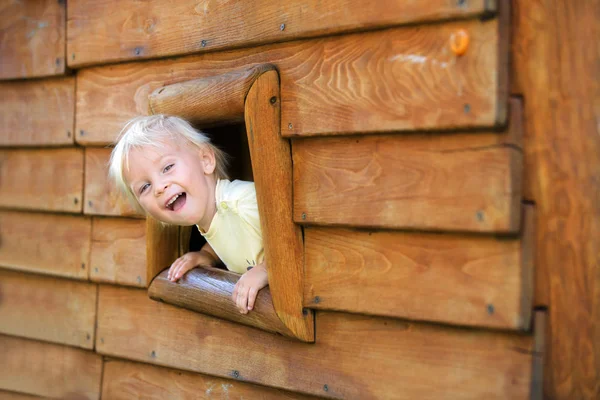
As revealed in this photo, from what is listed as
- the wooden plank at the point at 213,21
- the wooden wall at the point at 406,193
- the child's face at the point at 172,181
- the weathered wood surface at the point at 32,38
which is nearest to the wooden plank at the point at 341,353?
the wooden wall at the point at 406,193

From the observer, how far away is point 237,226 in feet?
7.62

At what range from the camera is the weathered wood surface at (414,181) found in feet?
5.49

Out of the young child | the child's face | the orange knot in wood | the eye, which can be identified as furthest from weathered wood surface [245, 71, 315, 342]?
the orange knot in wood

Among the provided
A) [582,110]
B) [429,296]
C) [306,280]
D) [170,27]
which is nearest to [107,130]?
[170,27]

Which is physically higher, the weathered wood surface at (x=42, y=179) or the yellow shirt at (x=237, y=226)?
the weathered wood surface at (x=42, y=179)

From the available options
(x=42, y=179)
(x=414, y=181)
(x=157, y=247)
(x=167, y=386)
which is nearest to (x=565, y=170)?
(x=414, y=181)

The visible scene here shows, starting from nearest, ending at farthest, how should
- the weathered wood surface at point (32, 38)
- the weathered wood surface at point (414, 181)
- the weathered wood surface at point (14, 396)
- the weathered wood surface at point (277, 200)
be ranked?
the weathered wood surface at point (414, 181) → the weathered wood surface at point (277, 200) → the weathered wood surface at point (32, 38) → the weathered wood surface at point (14, 396)

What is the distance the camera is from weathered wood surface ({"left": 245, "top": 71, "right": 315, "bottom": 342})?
204 cm

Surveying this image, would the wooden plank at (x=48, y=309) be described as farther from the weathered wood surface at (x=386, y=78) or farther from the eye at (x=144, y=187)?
the weathered wood surface at (x=386, y=78)

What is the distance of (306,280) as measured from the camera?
204 centimetres

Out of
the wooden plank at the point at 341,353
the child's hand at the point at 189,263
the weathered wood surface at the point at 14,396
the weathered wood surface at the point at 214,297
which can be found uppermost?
the child's hand at the point at 189,263

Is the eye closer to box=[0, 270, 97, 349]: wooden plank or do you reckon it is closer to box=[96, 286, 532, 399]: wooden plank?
box=[96, 286, 532, 399]: wooden plank

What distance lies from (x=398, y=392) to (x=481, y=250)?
0.47m

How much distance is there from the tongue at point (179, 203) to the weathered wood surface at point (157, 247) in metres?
0.20
